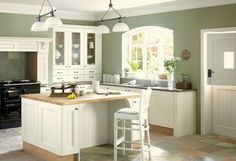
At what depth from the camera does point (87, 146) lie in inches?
210

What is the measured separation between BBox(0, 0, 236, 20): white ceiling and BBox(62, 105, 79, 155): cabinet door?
2.91 m

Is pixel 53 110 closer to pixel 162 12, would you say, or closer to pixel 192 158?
pixel 192 158

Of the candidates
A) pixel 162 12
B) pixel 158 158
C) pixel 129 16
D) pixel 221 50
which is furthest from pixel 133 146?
pixel 129 16

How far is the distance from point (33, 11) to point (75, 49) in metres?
1.45

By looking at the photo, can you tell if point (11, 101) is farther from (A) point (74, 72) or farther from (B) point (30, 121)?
(B) point (30, 121)

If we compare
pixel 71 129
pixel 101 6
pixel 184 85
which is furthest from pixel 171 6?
pixel 71 129

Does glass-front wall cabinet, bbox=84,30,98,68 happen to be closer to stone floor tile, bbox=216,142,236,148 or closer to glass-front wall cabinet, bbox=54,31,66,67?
glass-front wall cabinet, bbox=54,31,66,67

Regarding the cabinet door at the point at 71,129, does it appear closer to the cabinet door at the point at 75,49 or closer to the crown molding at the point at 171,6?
the crown molding at the point at 171,6

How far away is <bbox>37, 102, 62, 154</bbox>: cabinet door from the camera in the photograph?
15.7ft

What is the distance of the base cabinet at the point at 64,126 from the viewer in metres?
4.79

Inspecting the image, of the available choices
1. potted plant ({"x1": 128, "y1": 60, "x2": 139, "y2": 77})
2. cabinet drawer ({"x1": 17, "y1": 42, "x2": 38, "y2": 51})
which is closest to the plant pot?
potted plant ({"x1": 128, "y1": 60, "x2": 139, "y2": 77})

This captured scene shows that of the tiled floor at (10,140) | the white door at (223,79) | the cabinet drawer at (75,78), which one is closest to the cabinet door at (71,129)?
the tiled floor at (10,140)

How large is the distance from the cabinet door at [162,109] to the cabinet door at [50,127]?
2622 mm

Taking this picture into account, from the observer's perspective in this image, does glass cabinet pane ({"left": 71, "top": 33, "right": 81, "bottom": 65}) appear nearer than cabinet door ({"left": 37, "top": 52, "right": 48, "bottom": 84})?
No
